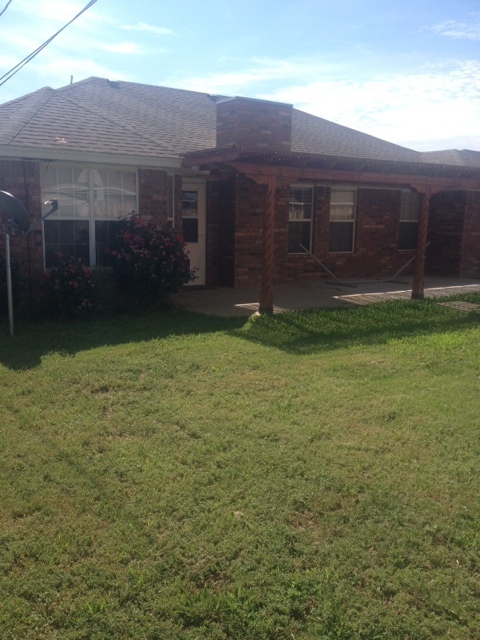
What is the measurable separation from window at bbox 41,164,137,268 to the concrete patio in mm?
1864

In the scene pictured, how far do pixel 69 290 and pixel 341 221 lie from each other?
27.0 feet

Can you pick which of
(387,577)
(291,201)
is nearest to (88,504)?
(387,577)

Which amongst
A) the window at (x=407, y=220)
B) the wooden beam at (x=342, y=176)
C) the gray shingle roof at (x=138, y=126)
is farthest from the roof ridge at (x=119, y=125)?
the window at (x=407, y=220)

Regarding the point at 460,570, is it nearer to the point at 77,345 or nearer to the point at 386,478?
the point at 386,478

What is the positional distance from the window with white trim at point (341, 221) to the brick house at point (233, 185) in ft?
0.10

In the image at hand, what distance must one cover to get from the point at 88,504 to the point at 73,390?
2.40 m

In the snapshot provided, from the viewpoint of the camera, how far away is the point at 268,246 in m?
10.7

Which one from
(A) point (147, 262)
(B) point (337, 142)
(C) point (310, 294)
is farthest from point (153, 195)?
(B) point (337, 142)

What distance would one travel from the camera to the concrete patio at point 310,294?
11.6 metres

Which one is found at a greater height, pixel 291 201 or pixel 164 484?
pixel 291 201

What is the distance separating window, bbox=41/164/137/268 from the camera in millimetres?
10953

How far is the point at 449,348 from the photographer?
8.62 meters

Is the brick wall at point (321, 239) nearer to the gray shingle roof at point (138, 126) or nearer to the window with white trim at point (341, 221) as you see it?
the window with white trim at point (341, 221)

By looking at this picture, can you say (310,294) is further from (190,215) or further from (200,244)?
(190,215)
